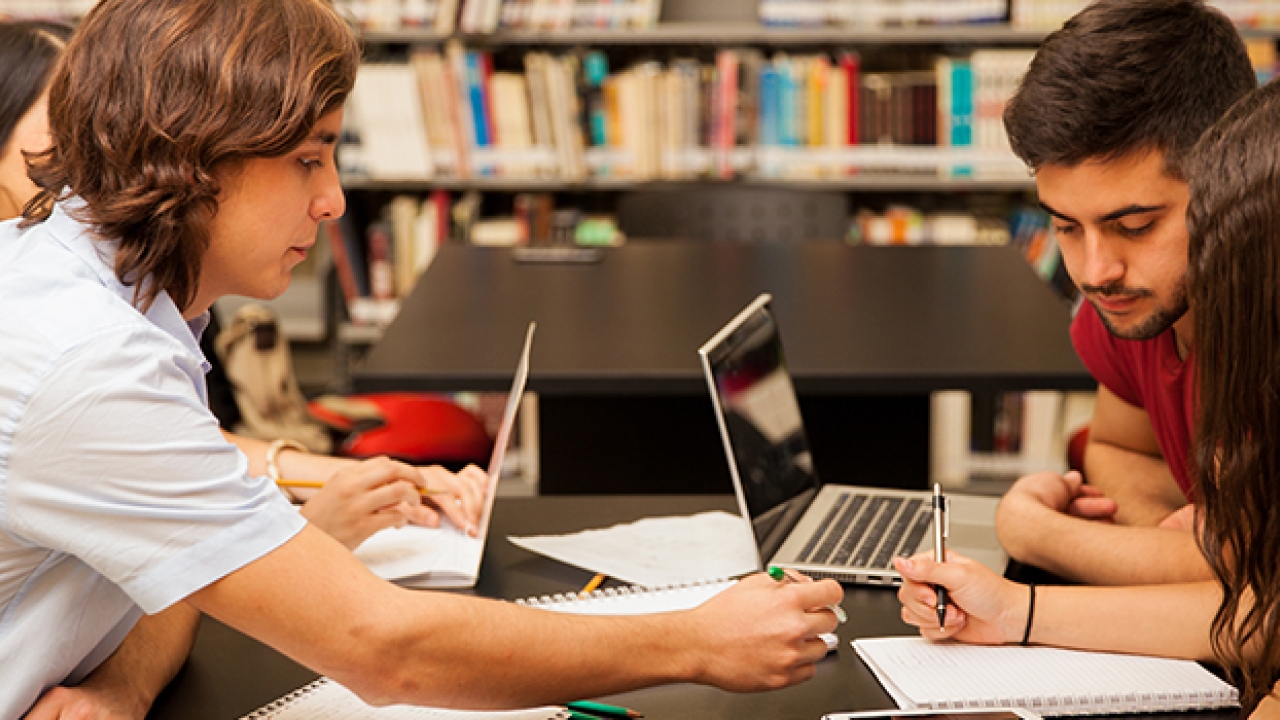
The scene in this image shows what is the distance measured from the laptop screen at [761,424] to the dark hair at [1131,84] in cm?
37

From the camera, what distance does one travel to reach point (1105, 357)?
5.29ft

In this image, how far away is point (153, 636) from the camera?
1.15 m

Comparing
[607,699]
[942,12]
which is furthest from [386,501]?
[942,12]

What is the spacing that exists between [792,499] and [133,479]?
796mm

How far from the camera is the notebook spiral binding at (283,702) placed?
1081 mm

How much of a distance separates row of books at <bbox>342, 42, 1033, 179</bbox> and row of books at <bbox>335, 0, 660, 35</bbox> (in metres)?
0.09

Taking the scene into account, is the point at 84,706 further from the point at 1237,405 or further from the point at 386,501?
the point at 1237,405

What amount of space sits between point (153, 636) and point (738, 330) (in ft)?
2.26

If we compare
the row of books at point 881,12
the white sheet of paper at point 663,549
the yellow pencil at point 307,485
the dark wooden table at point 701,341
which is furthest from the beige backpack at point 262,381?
the row of books at point 881,12

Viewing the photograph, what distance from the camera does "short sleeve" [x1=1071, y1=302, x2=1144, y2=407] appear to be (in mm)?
1598

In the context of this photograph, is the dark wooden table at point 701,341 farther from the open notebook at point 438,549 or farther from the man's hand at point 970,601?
the man's hand at point 970,601

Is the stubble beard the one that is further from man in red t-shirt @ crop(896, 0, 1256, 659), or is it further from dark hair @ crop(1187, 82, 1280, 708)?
dark hair @ crop(1187, 82, 1280, 708)

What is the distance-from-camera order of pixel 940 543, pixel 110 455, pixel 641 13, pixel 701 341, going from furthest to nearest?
pixel 641 13, pixel 701 341, pixel 940 543, pixel 110 455

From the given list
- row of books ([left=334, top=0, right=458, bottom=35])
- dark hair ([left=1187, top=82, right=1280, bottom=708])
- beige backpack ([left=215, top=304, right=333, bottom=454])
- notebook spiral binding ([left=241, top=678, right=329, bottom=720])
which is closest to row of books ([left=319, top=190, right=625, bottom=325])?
row of books ([left=334, top=0, right=458, bottom=35])
